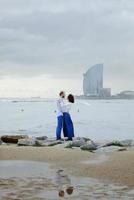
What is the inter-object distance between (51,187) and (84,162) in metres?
3.29

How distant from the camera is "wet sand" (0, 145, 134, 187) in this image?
9458mm

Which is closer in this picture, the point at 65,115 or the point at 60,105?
the point at 60,105

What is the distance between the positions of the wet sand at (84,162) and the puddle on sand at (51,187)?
0.44m

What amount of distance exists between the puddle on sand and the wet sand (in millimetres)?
442

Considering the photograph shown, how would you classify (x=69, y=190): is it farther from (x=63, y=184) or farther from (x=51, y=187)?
(x=63, y=184)

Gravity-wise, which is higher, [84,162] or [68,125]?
[68,125]

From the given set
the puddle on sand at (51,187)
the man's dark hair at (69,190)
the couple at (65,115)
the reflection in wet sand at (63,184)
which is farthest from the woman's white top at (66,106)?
the man's dark hair at (69,190)

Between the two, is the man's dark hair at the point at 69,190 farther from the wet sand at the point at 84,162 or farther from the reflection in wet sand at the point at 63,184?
the wet sand at the point at 84,162

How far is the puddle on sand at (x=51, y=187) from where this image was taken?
7562 millimetres

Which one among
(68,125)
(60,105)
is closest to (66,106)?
(60,105)

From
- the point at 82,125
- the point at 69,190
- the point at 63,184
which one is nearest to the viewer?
the point at 69,190

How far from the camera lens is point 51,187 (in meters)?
8.30

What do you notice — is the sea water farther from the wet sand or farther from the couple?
the wet sand

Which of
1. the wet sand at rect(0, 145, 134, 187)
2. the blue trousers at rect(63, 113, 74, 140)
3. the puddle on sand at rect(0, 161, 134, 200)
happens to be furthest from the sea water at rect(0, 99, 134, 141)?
the puddle on sand at rect(0, 161, 134, 200)
